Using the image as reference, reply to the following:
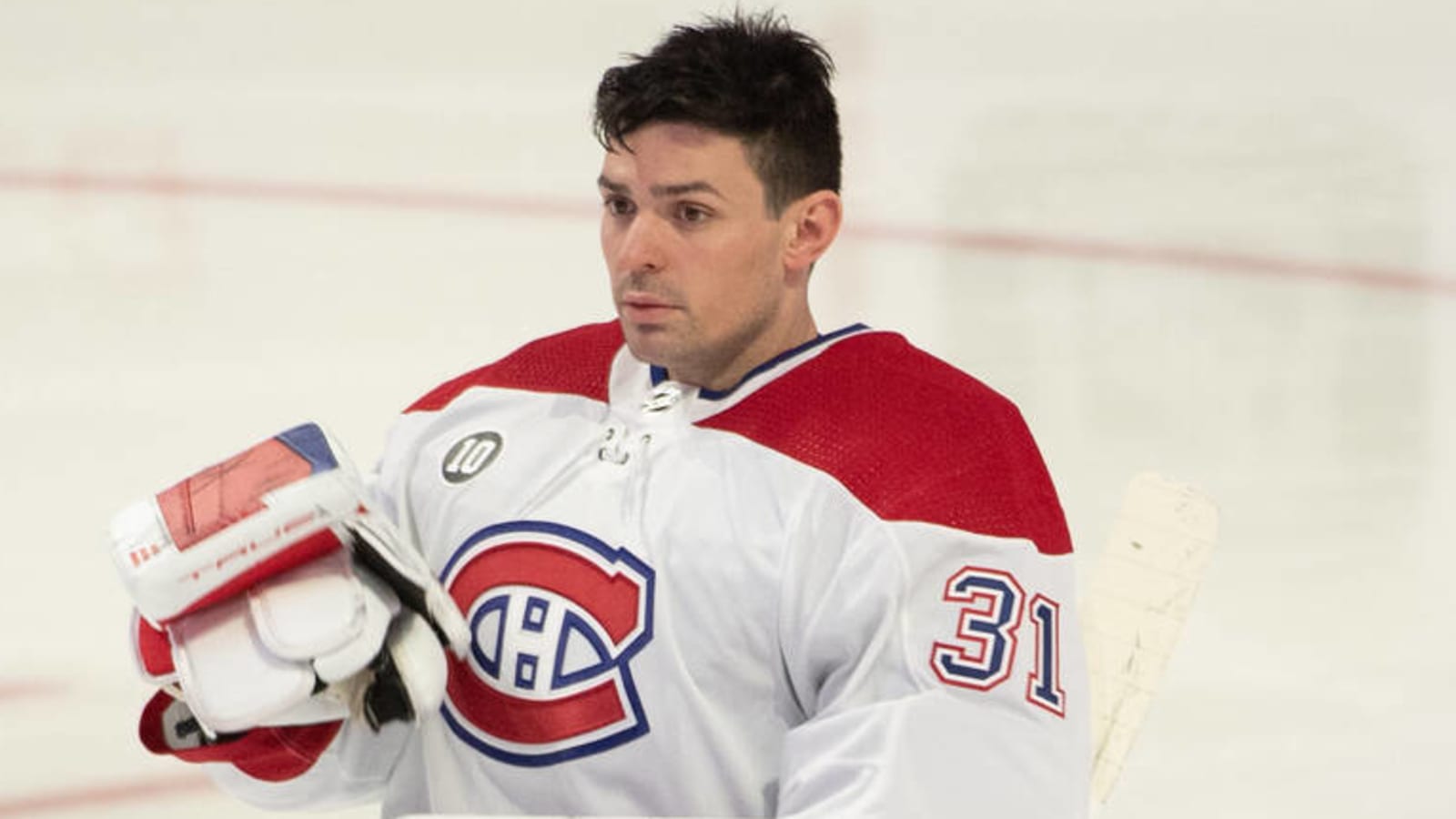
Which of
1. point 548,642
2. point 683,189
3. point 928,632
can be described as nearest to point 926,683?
point 928,632

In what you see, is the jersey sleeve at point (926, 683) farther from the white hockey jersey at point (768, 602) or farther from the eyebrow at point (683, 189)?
the eyebrow at point (683, 189)

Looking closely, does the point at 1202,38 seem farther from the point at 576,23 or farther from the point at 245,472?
the point at 245,472

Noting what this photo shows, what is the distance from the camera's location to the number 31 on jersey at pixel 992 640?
137 centimetres

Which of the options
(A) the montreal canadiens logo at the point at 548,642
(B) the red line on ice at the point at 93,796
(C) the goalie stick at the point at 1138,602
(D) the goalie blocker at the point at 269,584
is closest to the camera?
(D) the goalie blocker at the point at 269,584

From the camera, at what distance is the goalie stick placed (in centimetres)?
165

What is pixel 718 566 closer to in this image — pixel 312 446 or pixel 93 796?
pixel 312 446

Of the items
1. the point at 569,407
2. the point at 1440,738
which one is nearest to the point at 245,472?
the point at 569,407

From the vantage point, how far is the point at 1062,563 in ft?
4.76

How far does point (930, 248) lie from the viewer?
2.82 meters

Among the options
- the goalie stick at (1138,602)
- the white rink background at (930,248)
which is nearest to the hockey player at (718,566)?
the goalie stick at (1138,602)

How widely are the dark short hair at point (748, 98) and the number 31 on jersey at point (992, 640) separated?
1.01 ft

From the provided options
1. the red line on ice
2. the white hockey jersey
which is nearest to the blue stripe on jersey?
the white hockey jersey

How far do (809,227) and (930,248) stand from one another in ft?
4.32

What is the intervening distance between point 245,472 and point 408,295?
56.4 inches
